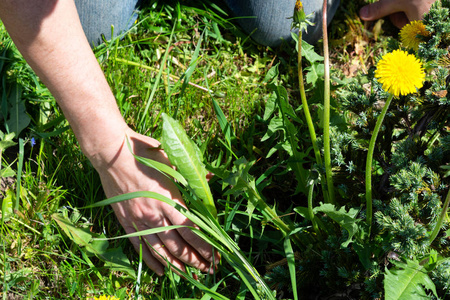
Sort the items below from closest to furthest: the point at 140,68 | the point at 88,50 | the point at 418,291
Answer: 1. the point at 418,291
2. the point at 88,50
3. the point at 140,68

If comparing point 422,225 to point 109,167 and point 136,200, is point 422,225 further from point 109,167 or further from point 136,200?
point 109,167

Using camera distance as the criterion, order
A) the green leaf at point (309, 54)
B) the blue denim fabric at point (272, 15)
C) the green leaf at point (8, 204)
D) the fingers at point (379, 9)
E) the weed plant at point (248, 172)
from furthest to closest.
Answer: the fingers at point (379, 9) < the blue denim fabric at point (272, 15) < the green leaf at point (309, 54) < the green leaf at point (8, 204) < the weed plant at point (248, 172)

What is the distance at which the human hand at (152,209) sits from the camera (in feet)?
5.57

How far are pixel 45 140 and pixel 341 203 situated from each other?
4.38 feet

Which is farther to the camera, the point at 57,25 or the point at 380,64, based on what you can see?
the point at 57,25

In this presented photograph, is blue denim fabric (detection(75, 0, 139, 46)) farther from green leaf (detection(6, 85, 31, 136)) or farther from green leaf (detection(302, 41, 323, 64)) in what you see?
green leaf (detection(302, 41, 323, 64))

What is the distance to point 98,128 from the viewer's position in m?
1.67

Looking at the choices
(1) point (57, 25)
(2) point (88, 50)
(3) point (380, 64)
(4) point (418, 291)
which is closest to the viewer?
(3) point (380, 64)

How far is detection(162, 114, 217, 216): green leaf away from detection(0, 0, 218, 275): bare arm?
16 centimetres

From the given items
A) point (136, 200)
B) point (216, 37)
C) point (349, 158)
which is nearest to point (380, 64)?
point (349, 158)

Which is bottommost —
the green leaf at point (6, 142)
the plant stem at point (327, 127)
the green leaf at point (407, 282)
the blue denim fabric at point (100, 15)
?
the green leaf at point (407, 282)

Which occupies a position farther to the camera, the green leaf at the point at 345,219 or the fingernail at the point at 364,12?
the fingernail at the point at 364,12

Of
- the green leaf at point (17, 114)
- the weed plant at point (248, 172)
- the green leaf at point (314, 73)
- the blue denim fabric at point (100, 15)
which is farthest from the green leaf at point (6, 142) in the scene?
the green leaf at point (314, 73)

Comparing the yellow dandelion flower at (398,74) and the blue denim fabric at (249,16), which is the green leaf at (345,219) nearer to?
the yellow dandelion flower at (398,74)
